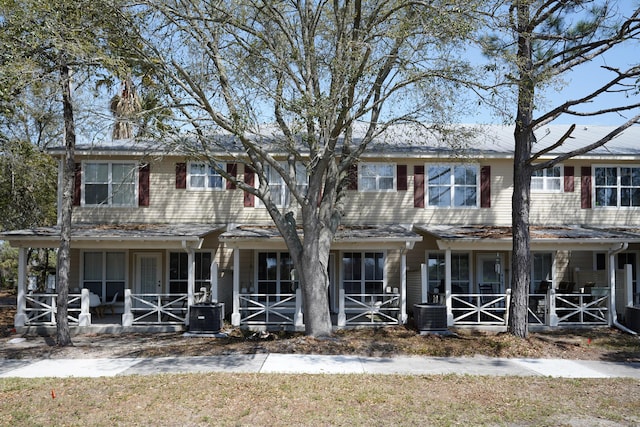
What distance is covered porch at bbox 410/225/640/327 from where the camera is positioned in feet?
50.1

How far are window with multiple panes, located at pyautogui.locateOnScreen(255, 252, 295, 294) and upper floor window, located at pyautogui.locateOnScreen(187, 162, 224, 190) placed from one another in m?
2.71

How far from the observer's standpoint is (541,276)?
61.0 feet

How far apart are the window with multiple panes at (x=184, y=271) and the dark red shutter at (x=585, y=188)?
41.0 ft

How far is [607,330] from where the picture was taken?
1502cm

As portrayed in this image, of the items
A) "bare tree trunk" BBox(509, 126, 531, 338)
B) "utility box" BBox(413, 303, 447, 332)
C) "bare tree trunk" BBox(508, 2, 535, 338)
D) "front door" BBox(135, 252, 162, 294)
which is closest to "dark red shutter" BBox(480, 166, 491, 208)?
"bare tree trunk" BBox(508, 2, 535, 338)

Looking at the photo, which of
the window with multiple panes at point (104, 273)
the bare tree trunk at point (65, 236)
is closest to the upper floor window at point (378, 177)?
the window with multiple panes at point (104, 273)

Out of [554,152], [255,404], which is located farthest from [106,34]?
[554,152]

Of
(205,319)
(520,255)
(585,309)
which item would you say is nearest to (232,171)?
(205,319)

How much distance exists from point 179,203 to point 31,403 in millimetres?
10220

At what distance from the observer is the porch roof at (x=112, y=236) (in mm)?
14664

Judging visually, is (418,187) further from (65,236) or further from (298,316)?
(65,236)

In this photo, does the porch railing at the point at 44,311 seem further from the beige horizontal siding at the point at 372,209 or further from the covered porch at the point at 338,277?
the covered porch at the point at 338,277

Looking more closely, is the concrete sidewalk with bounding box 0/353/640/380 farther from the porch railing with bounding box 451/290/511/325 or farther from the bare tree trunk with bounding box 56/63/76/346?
the porch railing with bounding box 451/290/511/325

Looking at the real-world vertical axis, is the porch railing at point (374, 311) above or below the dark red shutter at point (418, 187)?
below
